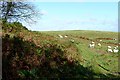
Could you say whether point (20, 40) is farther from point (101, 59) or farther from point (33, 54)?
point (101, 59)

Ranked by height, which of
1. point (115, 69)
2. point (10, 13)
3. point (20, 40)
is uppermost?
point (10, 13)

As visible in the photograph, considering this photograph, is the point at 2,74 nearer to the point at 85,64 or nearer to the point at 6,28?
the point at 85,64

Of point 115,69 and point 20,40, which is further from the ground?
point 20,40

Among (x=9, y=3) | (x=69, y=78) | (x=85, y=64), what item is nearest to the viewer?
(x=69, y=78)

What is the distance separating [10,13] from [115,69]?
64.4ft

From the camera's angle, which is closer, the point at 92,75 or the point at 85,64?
the point at 92,75

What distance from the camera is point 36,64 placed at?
13.8 meters

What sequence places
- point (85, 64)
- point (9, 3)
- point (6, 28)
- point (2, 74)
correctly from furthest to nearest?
1. point (9, 3)
2. point (6, 28)
3. point (85, 64)
4. point (2, 74)

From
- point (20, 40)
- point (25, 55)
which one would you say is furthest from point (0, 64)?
point (20, 40)

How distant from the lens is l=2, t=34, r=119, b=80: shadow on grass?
12.4 m

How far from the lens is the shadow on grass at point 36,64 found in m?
12.4

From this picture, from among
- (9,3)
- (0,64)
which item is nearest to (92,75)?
(0,64)

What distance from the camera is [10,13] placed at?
35.1 meters

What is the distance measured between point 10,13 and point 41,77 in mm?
23414
